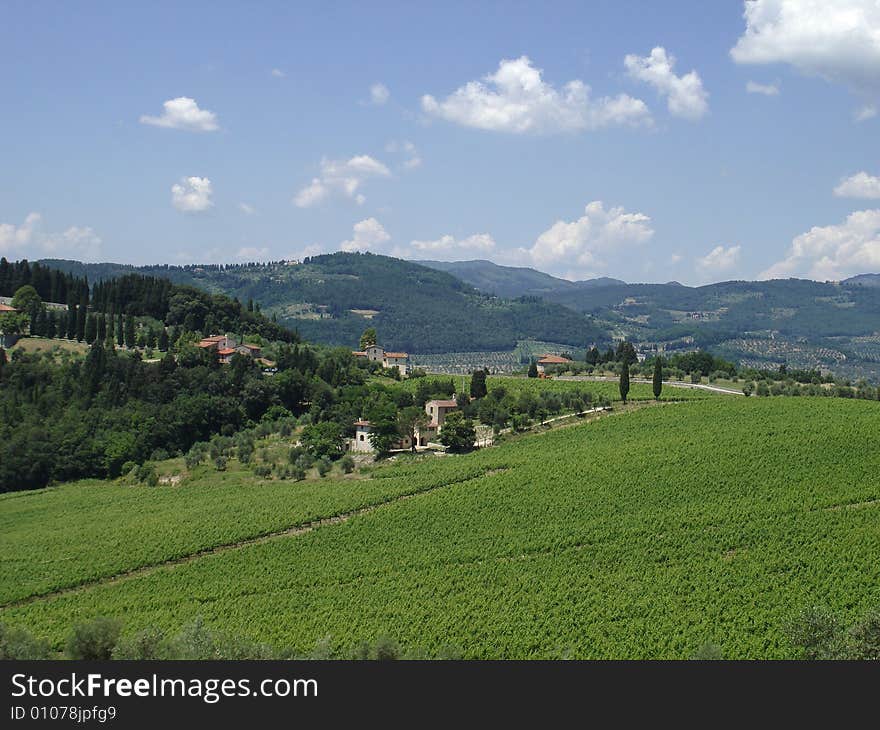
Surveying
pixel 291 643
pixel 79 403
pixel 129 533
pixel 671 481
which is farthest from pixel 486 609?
pixel 79 403

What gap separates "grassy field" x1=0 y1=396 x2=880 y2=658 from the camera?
3359 cm

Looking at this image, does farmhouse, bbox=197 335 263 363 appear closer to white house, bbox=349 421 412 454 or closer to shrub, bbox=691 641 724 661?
white house, bbox=349 421 412 454

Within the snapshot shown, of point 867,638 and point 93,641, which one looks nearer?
→ point 867,638

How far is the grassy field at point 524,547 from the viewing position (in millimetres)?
33594

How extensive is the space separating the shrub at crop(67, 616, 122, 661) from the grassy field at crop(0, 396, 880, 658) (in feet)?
12.4

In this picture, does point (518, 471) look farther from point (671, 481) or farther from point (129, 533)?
point (129, 533)

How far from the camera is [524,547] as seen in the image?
4291cm

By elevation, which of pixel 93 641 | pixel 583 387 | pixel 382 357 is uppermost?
pixel 382 357

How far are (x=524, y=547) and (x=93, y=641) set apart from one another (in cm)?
2095

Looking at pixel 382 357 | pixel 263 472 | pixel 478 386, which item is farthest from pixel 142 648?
pixel 382 357

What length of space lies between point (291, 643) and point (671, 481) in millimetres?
27343

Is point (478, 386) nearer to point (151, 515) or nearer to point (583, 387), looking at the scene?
point (583, 387)

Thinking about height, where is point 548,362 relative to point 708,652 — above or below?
above

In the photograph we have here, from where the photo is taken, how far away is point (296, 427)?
7369cm
